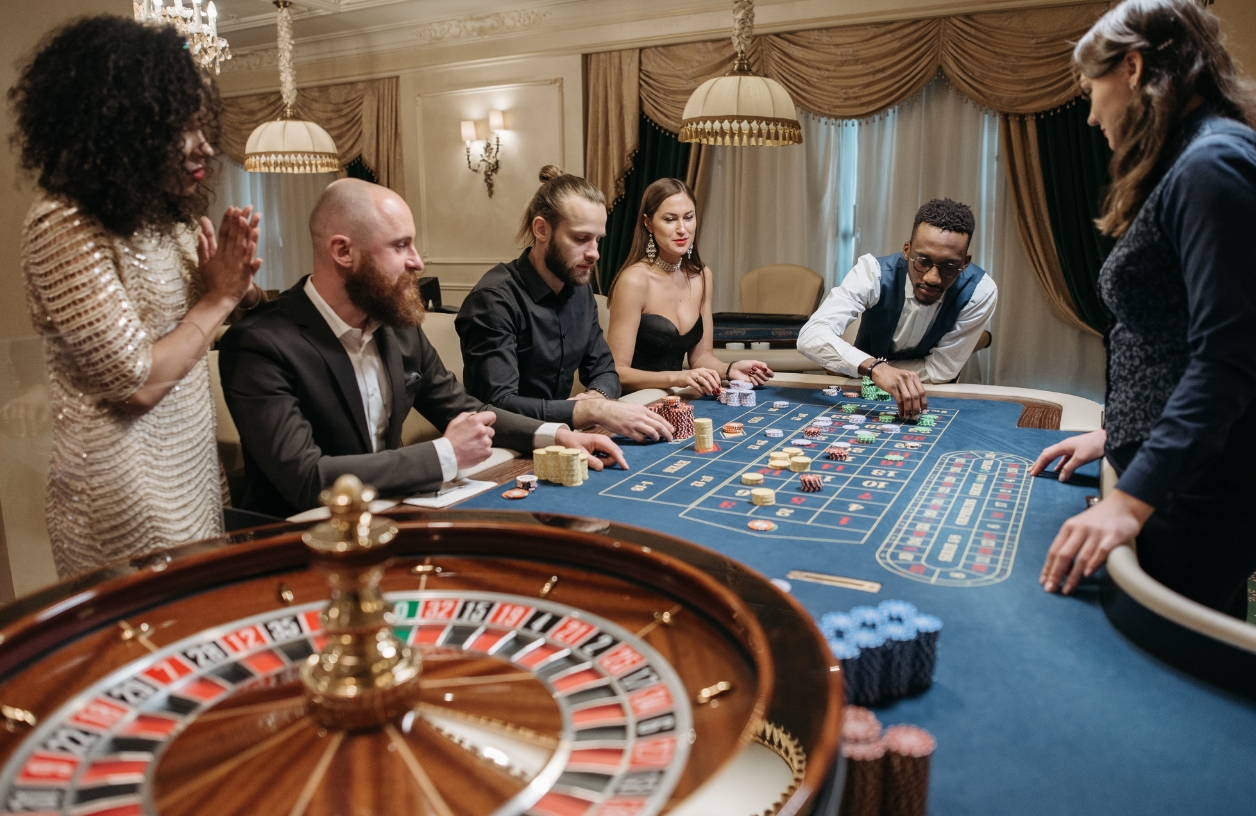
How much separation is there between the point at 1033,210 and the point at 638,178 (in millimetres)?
2784

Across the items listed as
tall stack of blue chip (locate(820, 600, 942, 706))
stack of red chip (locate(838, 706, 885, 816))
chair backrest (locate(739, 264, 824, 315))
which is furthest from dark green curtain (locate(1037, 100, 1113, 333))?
stack of red chip (locate(838, 706, 885, 816))

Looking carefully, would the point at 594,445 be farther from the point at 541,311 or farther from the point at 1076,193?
the point at 1076,193

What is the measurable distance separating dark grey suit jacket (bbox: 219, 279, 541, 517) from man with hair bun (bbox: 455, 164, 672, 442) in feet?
2.43

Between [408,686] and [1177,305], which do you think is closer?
[408,686]

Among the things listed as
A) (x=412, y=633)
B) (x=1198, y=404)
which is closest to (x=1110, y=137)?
(x=1198, y=404)

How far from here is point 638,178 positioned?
6.71m

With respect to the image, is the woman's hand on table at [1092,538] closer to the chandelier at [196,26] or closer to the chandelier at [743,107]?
the chandelier at [743,107]

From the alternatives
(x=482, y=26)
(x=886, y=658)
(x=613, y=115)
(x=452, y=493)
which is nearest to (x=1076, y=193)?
(x=613, y=115)

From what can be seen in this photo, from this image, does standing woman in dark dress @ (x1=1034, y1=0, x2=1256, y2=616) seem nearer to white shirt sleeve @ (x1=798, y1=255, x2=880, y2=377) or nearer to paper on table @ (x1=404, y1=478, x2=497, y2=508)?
paper on table @ (x1=404, y1=478, x2=497, y2=508)

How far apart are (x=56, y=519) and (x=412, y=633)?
3.57ft

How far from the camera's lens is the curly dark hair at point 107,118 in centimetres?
147

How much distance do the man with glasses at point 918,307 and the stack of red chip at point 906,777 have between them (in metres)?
2.38

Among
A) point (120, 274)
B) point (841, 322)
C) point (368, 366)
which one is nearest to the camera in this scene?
point (120, 274)

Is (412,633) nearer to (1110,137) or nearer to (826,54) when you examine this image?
(1110,137)
